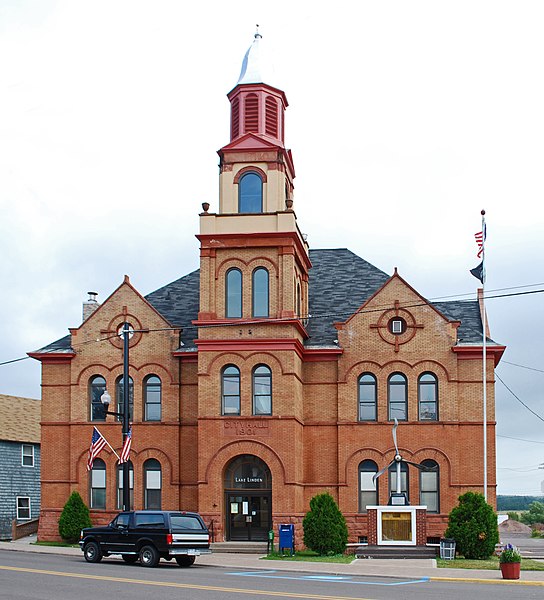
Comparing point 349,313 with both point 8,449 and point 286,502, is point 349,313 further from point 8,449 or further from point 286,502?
point 8,449

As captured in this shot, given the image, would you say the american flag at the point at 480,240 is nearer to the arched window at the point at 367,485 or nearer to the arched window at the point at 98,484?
the arched window at the point at 367,485

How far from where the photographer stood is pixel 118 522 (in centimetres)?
3097

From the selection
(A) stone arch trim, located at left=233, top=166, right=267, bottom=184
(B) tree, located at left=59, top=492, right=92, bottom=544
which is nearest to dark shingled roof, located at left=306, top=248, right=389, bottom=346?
(A) stone arch trim, located at left=233, top=166, right=267, bottom=184

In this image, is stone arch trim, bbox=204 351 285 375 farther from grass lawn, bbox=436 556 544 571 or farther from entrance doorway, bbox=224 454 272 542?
grass lawn, bbox=436 556 544 571

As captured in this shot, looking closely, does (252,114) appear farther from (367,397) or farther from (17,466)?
(17,466)

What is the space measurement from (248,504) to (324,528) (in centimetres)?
443

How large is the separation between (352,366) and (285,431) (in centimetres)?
447

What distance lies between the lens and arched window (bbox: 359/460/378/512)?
41562 mm

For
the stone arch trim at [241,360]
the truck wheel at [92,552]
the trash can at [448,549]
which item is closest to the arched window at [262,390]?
the stone arch trim at [241,360]

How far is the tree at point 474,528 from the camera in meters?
35.3

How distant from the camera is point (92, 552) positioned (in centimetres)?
3141

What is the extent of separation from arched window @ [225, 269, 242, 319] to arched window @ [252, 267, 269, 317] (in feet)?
1.92

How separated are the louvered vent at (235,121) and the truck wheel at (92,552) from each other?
1927 cm

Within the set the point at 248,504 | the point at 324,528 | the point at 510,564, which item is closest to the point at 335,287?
the point at 248,504
